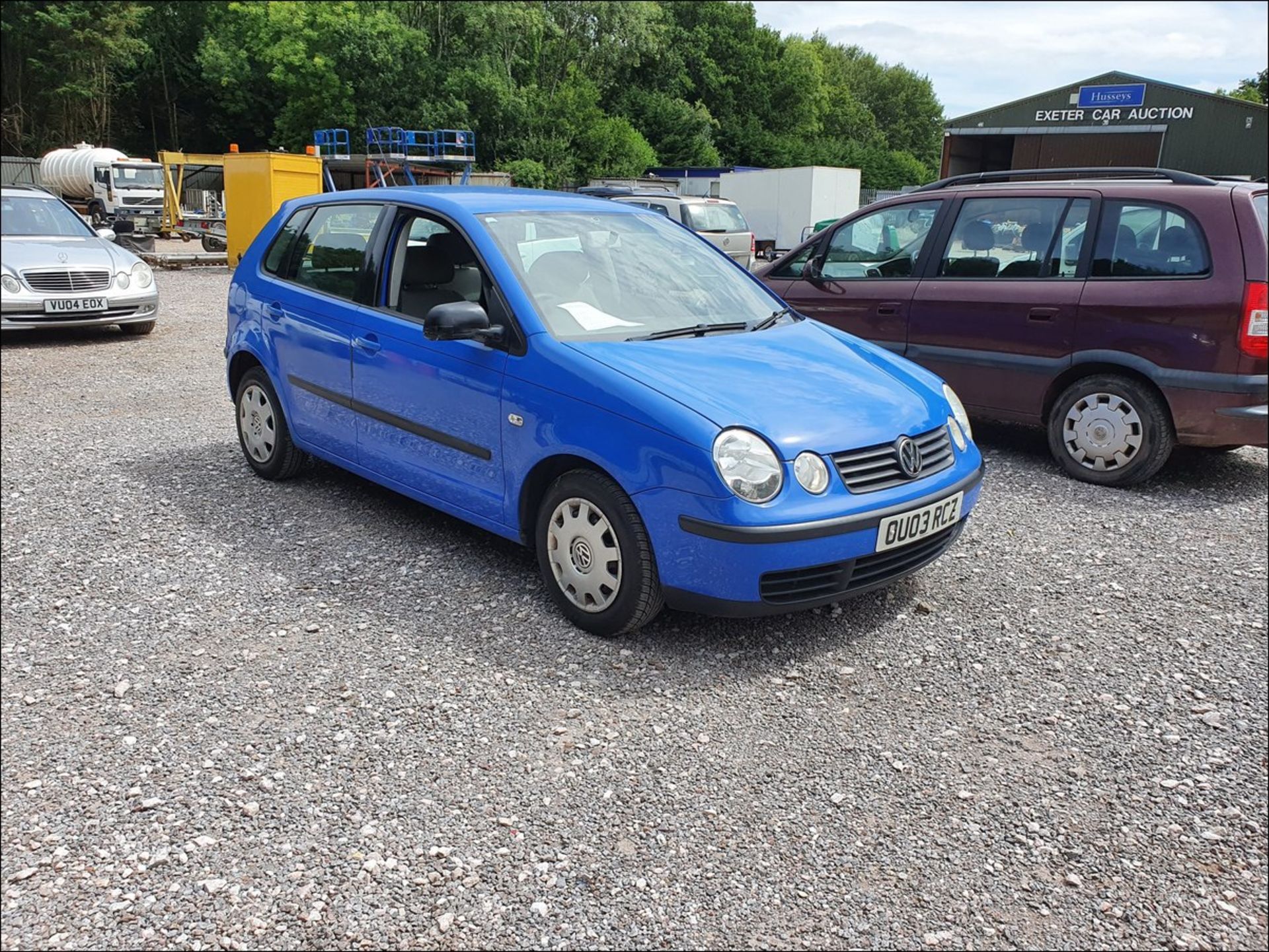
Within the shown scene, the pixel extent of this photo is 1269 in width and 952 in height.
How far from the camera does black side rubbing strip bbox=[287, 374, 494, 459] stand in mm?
4352

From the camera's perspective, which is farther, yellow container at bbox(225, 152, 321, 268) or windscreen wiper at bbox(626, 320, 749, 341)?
yellow container at bbox(225, 152, 321, 268)

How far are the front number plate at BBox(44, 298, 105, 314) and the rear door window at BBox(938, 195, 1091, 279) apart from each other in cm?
848

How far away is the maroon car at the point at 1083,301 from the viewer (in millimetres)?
5566

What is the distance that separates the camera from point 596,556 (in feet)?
12.8

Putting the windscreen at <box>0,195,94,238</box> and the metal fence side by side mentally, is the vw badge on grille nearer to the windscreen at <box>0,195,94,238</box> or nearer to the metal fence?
the windscreen at <box>0,195,94,238</box>

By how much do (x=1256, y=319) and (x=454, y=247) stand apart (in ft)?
13.4

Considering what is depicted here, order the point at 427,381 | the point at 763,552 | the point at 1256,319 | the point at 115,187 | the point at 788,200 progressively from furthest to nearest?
the point at 115,187, the point at 788,200, the point at 1256,319, the point at 427,381, the point at 763,552

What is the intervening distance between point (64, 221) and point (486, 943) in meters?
11.8

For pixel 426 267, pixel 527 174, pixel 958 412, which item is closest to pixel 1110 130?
pixel 527 174

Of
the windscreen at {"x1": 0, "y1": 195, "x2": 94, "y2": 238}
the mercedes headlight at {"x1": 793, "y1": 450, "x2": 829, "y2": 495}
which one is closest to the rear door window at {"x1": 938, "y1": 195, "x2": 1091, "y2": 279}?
the mercedes headlight at {"x1": 793, "y1": 450, "x2": 829, "y2": 495}

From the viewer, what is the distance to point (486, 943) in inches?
94.7

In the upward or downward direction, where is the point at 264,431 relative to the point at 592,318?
downward

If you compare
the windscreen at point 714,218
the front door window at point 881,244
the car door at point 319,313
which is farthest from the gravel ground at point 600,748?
the windscreen at point 714,218

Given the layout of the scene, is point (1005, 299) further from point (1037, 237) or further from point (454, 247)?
point (454, 247)
